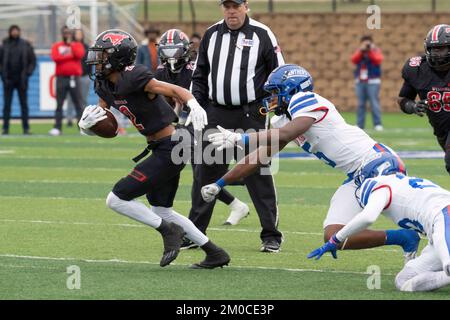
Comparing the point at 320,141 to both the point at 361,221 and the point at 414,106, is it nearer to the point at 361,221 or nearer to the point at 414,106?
the point at 361,221

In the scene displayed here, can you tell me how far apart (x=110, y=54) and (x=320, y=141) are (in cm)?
154

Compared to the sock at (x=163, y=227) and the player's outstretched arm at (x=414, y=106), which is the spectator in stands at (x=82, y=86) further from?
the sock at (x=163, y=227)

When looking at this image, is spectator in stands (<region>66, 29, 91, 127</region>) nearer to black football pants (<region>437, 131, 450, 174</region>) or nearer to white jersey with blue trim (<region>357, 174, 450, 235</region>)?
black football pants (<region>437, 131, 450, 174</region>)

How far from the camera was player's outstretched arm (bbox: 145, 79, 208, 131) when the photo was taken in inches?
279

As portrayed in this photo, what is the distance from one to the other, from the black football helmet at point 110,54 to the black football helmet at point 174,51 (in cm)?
149

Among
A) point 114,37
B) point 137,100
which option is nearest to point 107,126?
point 137,100

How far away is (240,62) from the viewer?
8.62 meters

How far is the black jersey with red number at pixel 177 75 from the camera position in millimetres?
9133

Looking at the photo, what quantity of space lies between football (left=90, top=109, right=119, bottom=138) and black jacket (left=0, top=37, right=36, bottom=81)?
38.8 ft

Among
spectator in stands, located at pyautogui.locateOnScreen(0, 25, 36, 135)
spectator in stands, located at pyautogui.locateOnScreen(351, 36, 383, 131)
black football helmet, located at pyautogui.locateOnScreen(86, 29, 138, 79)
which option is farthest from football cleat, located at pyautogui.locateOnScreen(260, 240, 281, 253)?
spectator in stands, located at pyautogui.locateOnScreen(351, 36, 383, 131)

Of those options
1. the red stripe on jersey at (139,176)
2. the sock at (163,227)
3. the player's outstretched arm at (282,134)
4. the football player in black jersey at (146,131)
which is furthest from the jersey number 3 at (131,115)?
the player's outstretched arm at (282,134)
